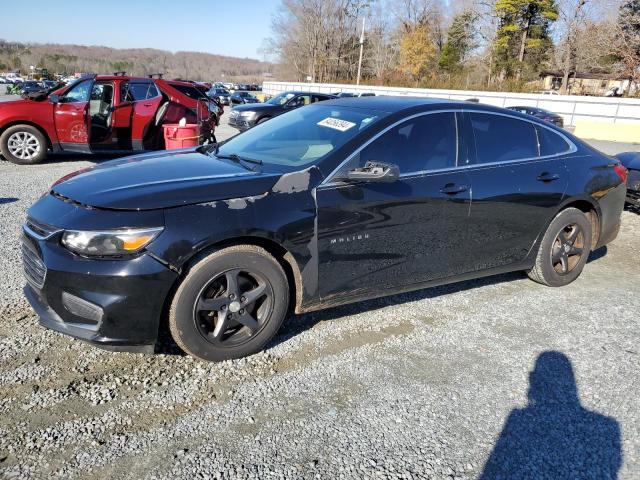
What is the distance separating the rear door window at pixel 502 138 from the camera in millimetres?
4012

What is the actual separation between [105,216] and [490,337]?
2732 millimetres

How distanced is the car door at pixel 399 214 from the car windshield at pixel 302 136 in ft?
0.72

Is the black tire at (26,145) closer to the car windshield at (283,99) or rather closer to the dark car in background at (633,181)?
the dark car in background at (633,181)

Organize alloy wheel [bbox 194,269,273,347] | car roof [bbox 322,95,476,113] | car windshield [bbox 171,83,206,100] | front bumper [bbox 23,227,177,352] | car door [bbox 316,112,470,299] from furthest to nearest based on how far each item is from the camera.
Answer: car windshield [bbox 171,83,206,100] < car roof [bbox 322,95,476,113] < car door [bbox 316,112,470,299] < alloy wheel [bbox 194,269,273,347] < front bumper [bbox 23,227,177,352]

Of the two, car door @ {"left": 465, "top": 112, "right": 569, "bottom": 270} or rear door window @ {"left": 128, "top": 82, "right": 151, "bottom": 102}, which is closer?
car door @ {"left": 465, "top": 112, "right": 569, "bottom": 270}

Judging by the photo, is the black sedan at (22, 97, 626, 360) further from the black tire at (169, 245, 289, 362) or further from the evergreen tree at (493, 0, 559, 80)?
the evergreen tree at (493, 0, 559, 80)

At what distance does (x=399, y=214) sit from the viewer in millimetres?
3500

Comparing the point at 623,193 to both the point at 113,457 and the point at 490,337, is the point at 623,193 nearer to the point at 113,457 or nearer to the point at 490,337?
the point at 490,337

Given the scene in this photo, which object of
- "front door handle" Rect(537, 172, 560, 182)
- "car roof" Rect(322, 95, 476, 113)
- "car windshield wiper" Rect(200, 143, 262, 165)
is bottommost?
"front door handle" Rect(537, 172, 560, 182)

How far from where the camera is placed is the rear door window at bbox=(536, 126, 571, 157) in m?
4.42

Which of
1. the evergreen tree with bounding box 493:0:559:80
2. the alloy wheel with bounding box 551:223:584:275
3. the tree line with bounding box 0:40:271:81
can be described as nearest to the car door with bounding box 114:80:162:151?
the alloy wheel with bounding box 551:223:584:275

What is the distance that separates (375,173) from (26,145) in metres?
8.66

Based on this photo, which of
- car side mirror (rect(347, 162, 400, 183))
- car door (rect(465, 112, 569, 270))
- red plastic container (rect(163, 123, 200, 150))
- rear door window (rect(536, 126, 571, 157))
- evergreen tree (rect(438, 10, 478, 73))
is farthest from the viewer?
evergreen tree (rect(438, 10, 478, 73))

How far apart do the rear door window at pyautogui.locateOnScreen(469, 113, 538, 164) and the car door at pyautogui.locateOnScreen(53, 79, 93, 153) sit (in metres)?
7.88
